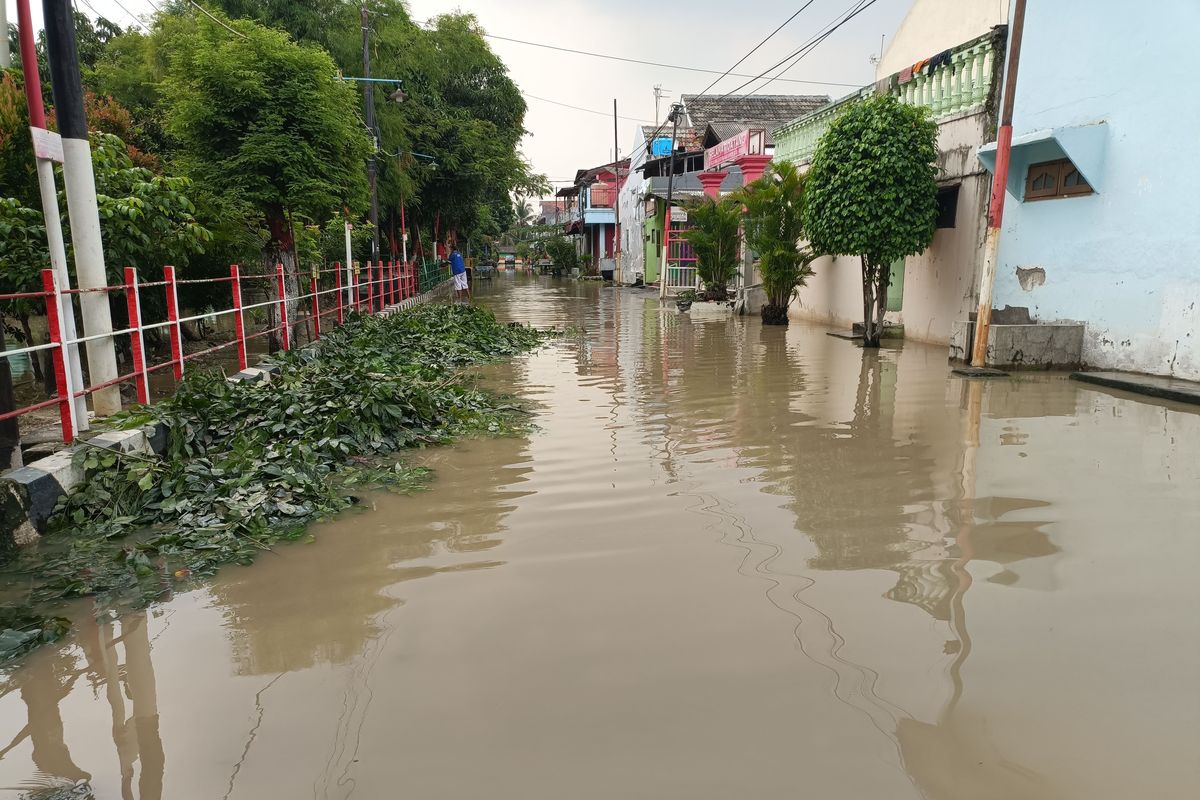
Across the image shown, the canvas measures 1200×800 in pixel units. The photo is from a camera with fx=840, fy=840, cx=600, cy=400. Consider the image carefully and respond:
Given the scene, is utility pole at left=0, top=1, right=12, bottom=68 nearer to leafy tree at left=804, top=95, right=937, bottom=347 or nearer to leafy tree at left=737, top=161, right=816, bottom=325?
leafy tree at left=804, top=95, right=937, bottom=347

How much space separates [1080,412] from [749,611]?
5494 mm

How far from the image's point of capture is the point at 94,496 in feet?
15.6

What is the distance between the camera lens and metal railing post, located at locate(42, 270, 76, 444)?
4.96m

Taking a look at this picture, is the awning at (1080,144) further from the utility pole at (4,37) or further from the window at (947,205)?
the utility pole at (4,37)

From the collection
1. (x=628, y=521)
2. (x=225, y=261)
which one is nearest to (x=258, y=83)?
(x=225, y=261)

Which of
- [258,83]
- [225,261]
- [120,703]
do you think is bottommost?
[120,703]

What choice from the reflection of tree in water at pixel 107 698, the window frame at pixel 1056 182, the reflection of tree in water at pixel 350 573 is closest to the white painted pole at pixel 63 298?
the reflection of tree in water at pixel 350 573

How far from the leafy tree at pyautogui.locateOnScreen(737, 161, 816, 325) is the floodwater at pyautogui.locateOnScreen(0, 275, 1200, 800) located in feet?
35.2

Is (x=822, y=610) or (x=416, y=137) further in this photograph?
(x=416, y=137)

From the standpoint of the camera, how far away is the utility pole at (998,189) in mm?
9539

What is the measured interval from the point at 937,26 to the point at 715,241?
724 centimetres

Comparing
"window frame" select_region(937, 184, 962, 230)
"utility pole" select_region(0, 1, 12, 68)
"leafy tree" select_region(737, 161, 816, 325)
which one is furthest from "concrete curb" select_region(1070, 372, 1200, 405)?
"utility pole" select_region(0, 1, 12, 68)

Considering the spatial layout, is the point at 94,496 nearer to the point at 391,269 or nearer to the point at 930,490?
the point at 930,490

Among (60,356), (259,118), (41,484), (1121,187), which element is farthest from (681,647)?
(259,118)
